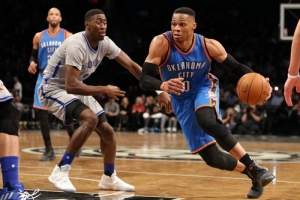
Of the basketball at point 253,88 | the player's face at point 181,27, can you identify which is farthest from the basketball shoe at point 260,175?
the player's face at point 181,27

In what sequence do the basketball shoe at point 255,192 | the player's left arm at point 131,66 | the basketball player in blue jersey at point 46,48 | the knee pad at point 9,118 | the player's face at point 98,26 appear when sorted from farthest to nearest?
the basketball player in blue jersey at point 46,48 < the player's left arm at point 131,66 < the player's face at point 98,26 < the basketball shoe at point 255,192 < the knee pad at point 9,118

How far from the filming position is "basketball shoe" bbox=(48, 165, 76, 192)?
5.29m

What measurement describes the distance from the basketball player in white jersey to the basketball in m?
0.69

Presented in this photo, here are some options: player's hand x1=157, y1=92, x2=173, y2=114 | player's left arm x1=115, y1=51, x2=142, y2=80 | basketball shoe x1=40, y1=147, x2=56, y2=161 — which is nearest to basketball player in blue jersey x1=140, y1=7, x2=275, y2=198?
player's hand x1=157, y1=92, x2=173, y2=114

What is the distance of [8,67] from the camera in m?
18.6

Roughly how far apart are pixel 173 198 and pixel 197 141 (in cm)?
61

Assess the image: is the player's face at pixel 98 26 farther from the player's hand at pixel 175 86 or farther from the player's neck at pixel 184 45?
the player's hand at pixel 175 86

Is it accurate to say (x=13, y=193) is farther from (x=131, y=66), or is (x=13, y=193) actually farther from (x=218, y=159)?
(x=131, y=66)

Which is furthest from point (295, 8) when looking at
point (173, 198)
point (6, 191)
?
point (6, 191)

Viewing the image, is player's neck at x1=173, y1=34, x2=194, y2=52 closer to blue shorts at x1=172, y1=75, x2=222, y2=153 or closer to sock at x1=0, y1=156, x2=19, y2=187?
blue shorts at x1=172, y1=75, x2=222, y2=153

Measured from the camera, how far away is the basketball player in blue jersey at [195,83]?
5.23m

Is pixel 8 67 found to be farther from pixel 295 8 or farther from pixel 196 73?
pixel 196 73

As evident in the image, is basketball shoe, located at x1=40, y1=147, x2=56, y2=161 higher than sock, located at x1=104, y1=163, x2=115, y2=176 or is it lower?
lower

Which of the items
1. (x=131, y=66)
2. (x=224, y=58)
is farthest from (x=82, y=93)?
(x=224, y=58)
